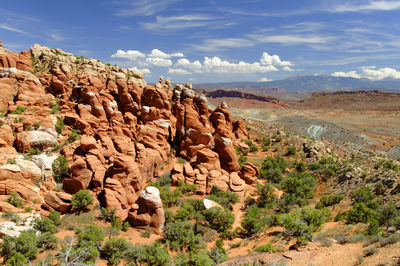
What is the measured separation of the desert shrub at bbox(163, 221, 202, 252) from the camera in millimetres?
20391

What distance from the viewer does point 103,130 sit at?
1406 inches

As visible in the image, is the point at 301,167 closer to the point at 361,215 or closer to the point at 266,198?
the point at 266,198

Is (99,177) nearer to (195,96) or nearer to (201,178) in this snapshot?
(201,178)

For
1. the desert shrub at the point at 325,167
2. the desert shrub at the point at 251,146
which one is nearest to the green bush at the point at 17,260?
the desert shrub at the point at 325,167

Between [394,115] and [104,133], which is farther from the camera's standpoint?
[394,115]

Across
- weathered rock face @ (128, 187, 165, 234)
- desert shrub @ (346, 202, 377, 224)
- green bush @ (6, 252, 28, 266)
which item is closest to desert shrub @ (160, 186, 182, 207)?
weathered rock face @ (128, 187, 165, 234)

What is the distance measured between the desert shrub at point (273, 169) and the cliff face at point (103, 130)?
510 cm

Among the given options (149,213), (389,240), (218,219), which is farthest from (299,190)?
(149,213)

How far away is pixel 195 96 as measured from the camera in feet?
154

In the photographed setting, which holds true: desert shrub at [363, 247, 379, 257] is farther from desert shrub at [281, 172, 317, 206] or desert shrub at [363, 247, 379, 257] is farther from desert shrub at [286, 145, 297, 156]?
desert shrub at [286, 145, 297, 156]

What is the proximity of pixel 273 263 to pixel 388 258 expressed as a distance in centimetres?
592

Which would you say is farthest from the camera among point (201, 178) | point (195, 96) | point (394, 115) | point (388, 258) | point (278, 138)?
point (394, 115)

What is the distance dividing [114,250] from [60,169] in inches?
643

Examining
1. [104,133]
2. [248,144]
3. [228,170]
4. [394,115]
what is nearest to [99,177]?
[104,133]
